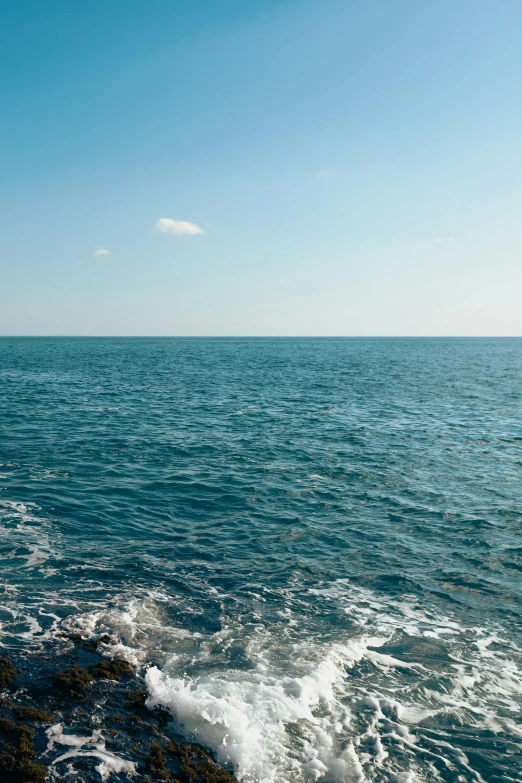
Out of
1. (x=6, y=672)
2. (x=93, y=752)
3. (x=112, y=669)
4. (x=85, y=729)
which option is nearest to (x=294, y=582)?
(x=112, y=669)

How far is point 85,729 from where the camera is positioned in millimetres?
11422

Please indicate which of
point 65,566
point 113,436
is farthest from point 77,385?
point 65,566

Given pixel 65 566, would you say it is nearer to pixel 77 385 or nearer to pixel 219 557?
pixel 219 557

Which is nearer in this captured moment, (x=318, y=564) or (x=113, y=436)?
(x=318, y=564)

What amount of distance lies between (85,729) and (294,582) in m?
9.33

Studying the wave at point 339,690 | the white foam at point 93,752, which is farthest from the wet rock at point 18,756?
the wave at point 339,690

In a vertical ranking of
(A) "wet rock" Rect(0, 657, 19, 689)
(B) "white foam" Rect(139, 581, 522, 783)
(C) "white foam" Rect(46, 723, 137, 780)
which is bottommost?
(B) "white foam" Rect(139, 581, 522, 783)

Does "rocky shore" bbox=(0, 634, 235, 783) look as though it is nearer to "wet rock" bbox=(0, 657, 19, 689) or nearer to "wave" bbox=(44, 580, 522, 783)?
"wet rock" bbox=(0, 657, 19, 689)

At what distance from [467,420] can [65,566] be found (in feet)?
135

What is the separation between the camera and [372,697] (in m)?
13.4

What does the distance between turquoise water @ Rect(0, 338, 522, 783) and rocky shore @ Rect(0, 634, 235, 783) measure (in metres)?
0.66

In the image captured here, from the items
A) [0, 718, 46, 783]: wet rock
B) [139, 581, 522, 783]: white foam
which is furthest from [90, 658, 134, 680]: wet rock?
[0, 718, 46, 783]: wet rock

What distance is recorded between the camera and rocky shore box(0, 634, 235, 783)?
1038 cm

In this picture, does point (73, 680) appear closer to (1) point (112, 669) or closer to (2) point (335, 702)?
(1) point (112, 669)
